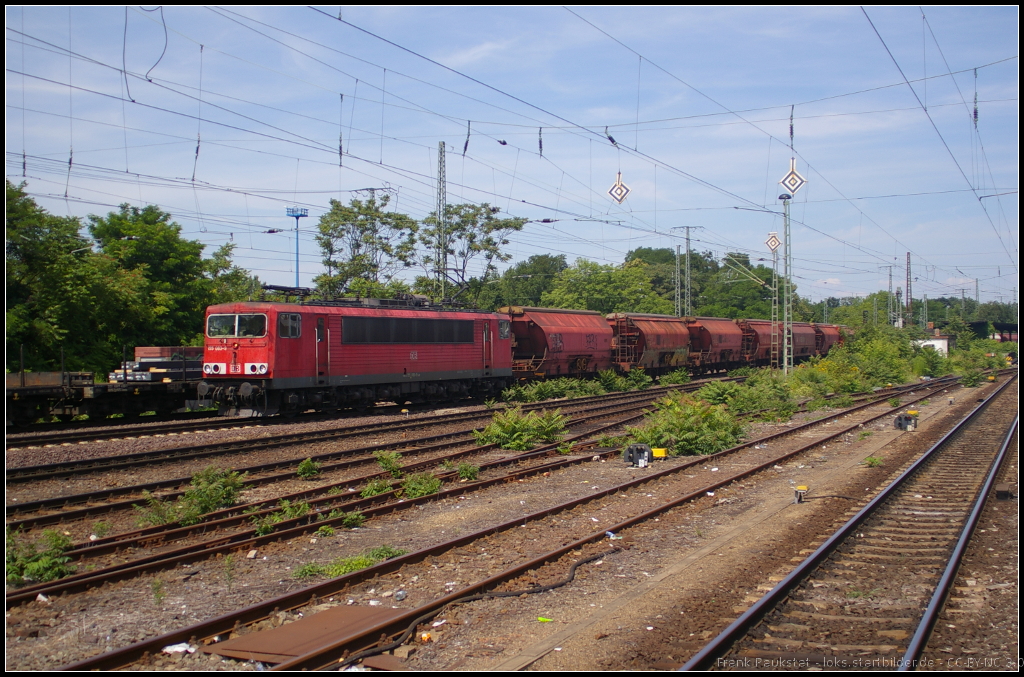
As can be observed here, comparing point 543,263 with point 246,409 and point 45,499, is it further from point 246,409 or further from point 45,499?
point 45,499

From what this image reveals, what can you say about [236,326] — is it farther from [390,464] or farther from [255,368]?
[390,464]

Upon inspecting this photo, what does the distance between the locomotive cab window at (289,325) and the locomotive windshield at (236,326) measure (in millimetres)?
469

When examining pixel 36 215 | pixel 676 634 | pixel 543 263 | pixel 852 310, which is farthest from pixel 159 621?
pixel 543 263

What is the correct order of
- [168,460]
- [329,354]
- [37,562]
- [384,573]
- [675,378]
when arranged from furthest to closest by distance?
[675,378]
[329,354]
[168,460]
[384,573]
[37,562]

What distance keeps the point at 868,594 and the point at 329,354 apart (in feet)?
52.7

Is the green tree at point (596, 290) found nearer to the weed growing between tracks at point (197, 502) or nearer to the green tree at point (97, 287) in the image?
the green tree at point (97, 287)

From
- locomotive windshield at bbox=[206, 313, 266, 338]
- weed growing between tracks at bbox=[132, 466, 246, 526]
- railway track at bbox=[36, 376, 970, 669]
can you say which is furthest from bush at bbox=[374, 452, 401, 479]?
locomotive windshield at bbox=[206, 313, 266, 338]

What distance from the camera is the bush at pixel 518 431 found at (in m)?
17.0

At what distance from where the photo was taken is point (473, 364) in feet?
85.5

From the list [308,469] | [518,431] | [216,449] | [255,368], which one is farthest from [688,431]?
[255,368]

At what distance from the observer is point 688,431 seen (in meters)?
17.2

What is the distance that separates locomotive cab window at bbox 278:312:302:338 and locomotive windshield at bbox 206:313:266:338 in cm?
47

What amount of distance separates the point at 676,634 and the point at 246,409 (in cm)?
1595

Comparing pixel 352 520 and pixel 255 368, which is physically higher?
pixel 255 368
